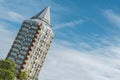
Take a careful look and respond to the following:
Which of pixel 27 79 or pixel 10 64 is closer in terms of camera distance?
pixel 10 64

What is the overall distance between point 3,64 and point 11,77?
59.5ft

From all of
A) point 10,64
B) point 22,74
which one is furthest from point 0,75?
point 22,74

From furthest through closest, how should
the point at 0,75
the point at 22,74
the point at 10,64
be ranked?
the point at 22,74 < the point at 10,64 < the point at 0,75

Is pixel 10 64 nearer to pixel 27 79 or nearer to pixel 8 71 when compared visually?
pixel 8 71

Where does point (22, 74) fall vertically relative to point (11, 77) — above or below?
above

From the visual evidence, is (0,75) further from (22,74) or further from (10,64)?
(22,74)

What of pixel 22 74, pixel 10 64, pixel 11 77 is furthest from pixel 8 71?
pixel 22 74

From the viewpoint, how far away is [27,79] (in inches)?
7751

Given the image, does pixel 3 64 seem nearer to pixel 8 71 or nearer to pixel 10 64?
pixel 10 64

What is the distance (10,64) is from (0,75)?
1729 centimetres

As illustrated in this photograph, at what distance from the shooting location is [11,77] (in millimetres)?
147125

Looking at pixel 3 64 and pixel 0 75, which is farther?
pixel 3 64

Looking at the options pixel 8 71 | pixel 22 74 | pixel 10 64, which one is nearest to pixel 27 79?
pixel 22 74

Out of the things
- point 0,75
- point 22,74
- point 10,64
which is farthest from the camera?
point 22,74
